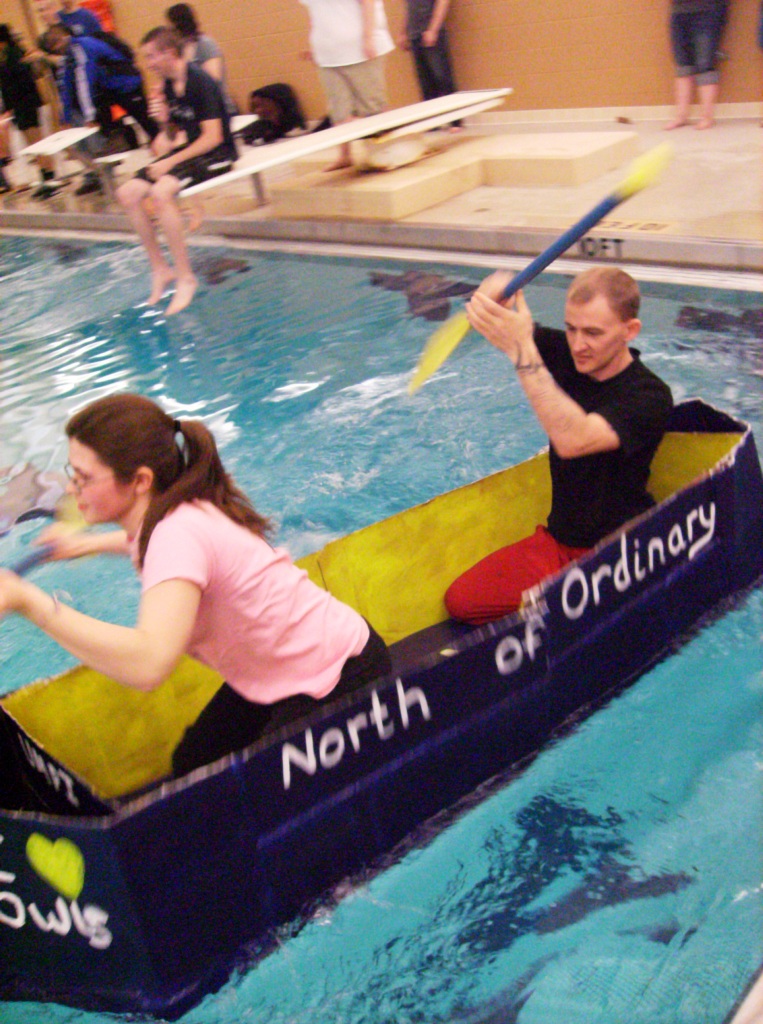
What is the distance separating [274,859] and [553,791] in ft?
2.60

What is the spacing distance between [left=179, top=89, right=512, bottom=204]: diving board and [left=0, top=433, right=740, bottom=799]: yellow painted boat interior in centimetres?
440

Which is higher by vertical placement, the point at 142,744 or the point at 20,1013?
the point at 142,744

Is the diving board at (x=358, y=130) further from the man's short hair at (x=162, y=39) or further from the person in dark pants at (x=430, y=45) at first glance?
the person in dark pants at (x=430, y=45)

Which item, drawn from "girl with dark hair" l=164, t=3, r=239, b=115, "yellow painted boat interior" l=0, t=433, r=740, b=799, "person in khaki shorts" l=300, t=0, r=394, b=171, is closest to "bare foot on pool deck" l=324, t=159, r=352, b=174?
"person in khaki shorts" l=300, t=0, r=394, b=171

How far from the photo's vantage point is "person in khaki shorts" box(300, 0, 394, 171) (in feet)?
25.2

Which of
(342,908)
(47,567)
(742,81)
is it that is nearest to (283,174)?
(742,81)

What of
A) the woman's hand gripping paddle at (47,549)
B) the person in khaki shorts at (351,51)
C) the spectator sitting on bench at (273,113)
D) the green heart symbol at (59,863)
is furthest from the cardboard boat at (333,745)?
the spectator sitting on bench at (273,113)

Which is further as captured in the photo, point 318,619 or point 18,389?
point 18,389

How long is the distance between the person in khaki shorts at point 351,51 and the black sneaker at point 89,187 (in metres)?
4.31

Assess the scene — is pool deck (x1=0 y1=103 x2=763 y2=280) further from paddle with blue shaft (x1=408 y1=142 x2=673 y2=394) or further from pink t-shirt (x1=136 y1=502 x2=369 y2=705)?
pink t-shirt (x1=136 y1=502 x2=369 y2=705)

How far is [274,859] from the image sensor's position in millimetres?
2143

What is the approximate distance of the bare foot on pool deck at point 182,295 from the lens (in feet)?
22.7

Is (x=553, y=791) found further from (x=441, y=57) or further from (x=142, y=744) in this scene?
(x=441, y=57)

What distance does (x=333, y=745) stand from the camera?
214 centimetres
